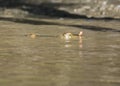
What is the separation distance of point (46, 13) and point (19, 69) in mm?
13621

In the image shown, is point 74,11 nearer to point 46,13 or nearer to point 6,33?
point 46,13

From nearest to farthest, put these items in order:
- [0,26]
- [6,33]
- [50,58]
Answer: [50,58] < [6,33] < [0,26]

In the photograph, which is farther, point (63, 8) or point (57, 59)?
point (63, 8)

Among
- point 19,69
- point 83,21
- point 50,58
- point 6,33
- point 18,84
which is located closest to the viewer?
point 18,84

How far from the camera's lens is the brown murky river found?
308 inches

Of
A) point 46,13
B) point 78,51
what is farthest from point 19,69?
point 46,13

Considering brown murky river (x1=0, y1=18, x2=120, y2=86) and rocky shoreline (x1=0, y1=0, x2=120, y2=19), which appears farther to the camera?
rocky shoreline (x1=0, y1=0, x2=120, y2=19)

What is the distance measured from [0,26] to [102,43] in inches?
191

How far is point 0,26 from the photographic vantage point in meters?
16.3

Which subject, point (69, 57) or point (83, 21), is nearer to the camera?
point (69, 57)

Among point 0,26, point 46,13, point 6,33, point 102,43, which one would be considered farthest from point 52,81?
point 46,13

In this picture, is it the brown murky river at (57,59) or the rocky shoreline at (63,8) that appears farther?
the rocky shoreline at (63,8)

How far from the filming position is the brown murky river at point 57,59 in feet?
25.7

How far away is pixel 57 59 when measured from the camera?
381 inches
